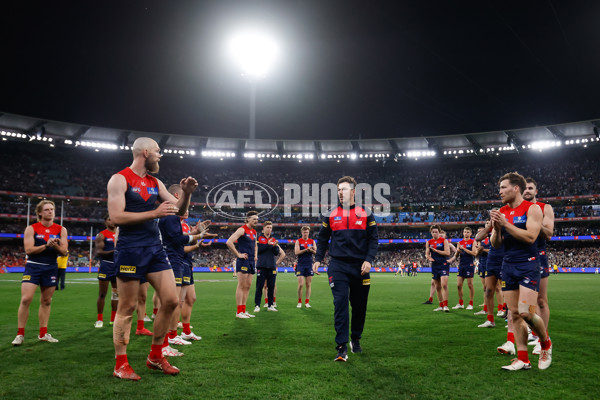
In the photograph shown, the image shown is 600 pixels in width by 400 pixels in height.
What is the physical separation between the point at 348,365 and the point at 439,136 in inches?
2222

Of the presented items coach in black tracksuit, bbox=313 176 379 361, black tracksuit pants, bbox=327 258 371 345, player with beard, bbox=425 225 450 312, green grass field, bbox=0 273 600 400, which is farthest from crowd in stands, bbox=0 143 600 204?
black tracksuit pants, bbox=327 258 371 345

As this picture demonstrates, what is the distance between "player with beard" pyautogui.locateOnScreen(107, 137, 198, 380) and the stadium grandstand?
1926 inches

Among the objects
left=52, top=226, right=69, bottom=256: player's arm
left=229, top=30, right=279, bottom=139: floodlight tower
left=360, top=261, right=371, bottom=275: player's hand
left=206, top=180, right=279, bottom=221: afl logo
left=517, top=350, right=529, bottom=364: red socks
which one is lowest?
left=517, top=350, right=529, bottom=364: red socks

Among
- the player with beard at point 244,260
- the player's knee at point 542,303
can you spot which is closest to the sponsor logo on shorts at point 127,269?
the player with beard at point 244,260

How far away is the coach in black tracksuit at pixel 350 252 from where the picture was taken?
244 inches

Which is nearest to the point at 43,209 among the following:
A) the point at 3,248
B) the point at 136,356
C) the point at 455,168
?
the point at 136,356

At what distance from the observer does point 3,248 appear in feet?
165

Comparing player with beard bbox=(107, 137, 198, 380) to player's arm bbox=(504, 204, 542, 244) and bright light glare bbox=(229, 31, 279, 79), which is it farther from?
bright light glare bbox=(229, 31, 279, 79)

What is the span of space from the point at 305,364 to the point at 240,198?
192 feet

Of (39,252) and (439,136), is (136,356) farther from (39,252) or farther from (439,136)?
(439,136)

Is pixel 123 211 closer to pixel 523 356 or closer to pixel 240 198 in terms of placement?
pixel 523 356

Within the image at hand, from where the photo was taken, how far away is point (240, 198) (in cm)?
6353

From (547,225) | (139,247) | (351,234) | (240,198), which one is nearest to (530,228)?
(547,225)

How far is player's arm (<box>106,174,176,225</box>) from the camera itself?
4758 mm
